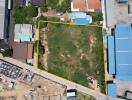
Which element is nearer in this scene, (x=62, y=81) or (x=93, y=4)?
(x=62, y=81)

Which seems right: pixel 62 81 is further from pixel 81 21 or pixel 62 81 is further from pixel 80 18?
pixel 80 18

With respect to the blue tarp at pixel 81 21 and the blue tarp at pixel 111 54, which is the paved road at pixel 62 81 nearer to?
the blue tarp at pixel 111 54

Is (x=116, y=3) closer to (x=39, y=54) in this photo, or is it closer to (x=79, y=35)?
(x=79, y=35)

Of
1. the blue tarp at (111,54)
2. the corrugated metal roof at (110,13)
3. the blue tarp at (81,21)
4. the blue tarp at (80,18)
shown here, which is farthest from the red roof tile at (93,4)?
the blue tarp at (111,54)

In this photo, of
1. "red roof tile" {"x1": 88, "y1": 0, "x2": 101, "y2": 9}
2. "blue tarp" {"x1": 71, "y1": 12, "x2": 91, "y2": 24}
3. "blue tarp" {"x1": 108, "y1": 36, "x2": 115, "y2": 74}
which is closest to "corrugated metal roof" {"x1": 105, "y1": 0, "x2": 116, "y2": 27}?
"red roof tile" {"x1": 88, "y1": 0, "x2": 101, "y2": 9}

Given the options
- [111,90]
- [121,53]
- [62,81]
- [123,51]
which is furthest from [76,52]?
[111,90]

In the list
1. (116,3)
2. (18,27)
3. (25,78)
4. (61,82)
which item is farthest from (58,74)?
(116,3)

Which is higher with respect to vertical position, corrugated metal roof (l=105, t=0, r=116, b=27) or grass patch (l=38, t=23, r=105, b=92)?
corrugated metal roof (l=105, t=0, r=116, b=27)

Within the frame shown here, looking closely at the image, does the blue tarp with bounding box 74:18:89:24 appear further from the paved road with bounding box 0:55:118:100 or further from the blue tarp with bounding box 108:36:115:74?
the paved road with bounding box 0:55:118:100
